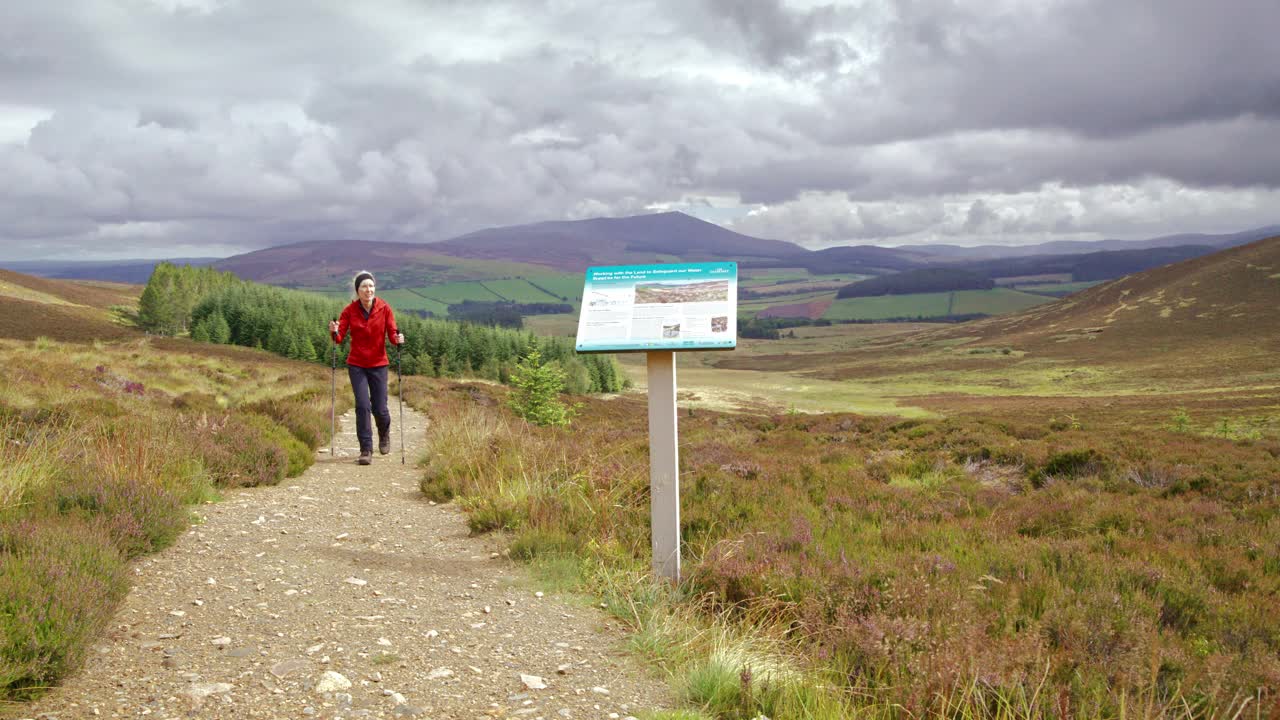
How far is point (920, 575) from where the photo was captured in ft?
18.5

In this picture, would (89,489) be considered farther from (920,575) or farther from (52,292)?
(52,292)

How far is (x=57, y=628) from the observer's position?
4051mm

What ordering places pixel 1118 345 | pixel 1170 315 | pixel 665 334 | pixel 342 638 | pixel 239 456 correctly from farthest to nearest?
pixel 1170 315 < pixel 1118 345 < pixel 239 456 < pixel 665 334 < pixel 342 638

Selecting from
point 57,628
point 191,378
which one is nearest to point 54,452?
point 57,628

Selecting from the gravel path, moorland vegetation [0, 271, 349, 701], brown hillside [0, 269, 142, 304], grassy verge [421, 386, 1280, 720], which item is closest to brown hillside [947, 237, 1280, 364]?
grassy verge [421, 386, 1280, 720]

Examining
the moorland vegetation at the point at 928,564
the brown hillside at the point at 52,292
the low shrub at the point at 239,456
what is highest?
the brown hillside at the point at 52,292

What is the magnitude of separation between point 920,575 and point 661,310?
2.86 metres

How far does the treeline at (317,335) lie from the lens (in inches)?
3194

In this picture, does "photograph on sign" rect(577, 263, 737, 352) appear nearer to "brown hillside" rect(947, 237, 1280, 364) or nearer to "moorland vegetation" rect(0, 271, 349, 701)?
"moorland vegetation" rect(0, 271, 349, 701)

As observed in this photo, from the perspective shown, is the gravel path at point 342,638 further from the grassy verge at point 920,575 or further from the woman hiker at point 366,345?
the woman hiker at point 366,345

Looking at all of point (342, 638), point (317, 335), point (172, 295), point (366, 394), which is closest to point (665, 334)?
point (342, 638)

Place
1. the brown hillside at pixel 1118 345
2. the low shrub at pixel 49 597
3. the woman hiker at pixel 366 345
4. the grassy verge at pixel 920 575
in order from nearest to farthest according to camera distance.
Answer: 1. the low shrub at pixel 49 597
2. the grassy verge at pixel 920 575
3. the woman hiker at pixel 366 345
4. the brown hillside at pixel 1118 345

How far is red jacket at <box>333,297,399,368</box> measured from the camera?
1145 cm

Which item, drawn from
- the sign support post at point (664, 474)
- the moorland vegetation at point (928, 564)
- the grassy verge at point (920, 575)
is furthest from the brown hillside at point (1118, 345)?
the sign support post at point (664, 474)
